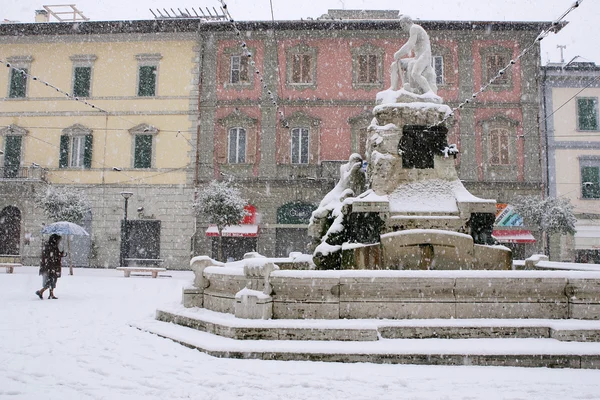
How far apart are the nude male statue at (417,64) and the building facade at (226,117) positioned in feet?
51.7

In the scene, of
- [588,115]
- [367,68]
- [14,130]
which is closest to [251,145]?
[367,68]

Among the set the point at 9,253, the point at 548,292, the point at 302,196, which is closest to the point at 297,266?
the point at 548,292

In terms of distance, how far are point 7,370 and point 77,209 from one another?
20.2m

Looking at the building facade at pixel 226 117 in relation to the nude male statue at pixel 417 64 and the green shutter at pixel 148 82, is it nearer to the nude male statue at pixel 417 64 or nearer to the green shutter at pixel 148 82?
the green shutter at pixel 148 82

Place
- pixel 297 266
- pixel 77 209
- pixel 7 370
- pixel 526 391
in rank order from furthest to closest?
pixel 77 209
pixel 297 266
pixel 7 370
pixel 526 391

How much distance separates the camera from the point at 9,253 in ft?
89.8

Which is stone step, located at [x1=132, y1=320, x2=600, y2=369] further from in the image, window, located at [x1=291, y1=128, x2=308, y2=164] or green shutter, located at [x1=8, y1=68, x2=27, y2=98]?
green shutter, located at [x1=8, y1=68, x2=27, y2=98]

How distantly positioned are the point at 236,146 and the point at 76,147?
8.61 m

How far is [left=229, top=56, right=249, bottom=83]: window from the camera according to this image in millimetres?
26609

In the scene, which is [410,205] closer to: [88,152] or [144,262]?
[144,262]

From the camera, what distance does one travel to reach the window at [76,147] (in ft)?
88.2

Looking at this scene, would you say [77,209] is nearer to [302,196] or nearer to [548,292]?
[302,196]

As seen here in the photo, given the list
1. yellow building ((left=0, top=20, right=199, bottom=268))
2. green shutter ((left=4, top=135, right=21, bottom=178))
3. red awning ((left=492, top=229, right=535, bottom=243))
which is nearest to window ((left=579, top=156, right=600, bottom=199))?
red awning ((left=492, top=229, right=535, bottom=243))

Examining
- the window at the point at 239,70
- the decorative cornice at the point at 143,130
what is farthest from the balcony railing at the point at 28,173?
the window at the point at 239,70
